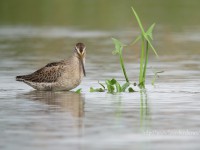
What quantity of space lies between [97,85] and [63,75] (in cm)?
85

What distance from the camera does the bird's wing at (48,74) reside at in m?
15.6

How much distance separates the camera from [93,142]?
10.3m

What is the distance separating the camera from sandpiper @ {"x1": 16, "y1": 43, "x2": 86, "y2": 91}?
605 inches

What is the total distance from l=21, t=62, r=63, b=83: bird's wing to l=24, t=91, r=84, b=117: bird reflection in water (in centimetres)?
27

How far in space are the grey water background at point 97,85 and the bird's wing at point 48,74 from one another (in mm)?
242

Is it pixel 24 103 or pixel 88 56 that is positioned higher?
pixel 88 56

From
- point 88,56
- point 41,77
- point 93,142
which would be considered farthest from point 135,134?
point 88,56

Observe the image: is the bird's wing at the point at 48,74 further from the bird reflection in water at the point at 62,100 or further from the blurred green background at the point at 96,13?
the blurred green background at the point at 96,13

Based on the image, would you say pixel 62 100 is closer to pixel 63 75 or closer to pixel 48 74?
pixel 63 75

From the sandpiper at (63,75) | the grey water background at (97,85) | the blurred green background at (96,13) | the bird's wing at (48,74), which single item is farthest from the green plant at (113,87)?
the blurred green background at (96,13)

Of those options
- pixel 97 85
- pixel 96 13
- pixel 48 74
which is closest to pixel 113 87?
pixel 97 85

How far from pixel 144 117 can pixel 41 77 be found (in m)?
3.84

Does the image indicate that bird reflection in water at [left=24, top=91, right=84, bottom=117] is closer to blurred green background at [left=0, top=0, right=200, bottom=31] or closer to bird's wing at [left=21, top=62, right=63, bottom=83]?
bird's wing at [left=21, top=62, right=63, bottom=83]

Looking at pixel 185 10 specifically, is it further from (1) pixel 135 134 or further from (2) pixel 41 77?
(1) pixel 135 134
